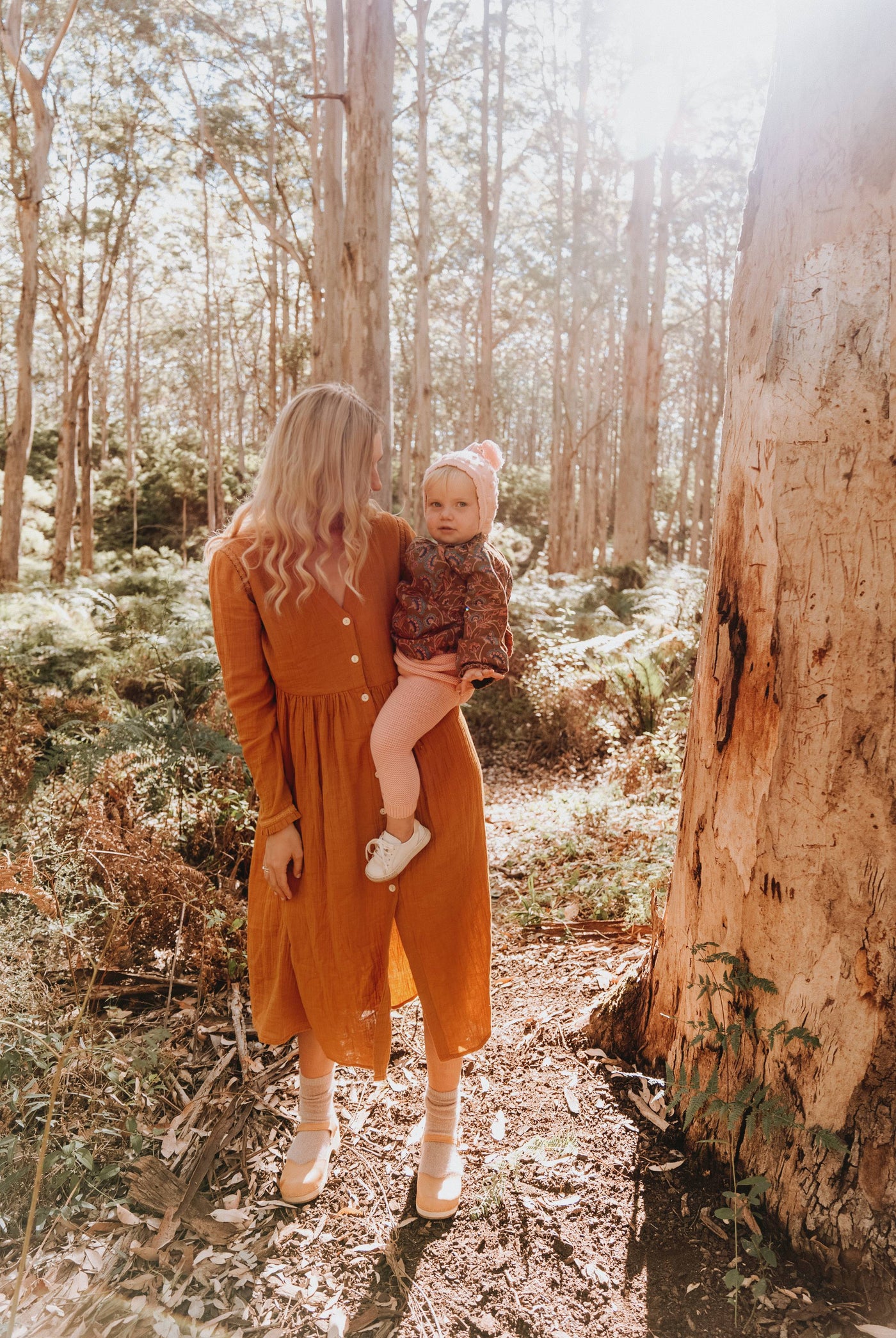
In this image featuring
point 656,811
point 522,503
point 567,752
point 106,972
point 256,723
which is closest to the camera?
point 256,723

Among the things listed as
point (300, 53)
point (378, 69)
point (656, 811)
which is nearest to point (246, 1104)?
point (656, 811)

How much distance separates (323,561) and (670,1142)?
1853 millimetres

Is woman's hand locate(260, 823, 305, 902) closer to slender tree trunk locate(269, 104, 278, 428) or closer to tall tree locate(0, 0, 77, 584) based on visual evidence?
tall tree locate(0, 0, 77, 584)

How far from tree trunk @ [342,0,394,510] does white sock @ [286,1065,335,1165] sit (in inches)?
137

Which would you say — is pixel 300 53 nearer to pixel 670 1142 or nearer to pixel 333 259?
pixel 333 259

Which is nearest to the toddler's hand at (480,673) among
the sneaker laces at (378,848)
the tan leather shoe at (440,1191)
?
the sneaker laces at (378,848)

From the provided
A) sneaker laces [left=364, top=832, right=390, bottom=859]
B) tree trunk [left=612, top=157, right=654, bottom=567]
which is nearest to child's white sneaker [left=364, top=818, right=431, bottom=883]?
sneaker laces [left=364, top=832, right=390, bottom=859]

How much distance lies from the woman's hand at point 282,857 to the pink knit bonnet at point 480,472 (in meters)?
0.91

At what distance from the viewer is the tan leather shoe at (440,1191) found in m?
2.11

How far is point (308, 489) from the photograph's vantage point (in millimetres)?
1903

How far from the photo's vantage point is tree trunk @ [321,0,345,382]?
861 centimetres

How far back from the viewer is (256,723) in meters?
1.98

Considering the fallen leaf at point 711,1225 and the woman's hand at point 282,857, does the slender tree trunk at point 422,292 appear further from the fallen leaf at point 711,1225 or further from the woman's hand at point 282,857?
the fallen leaf at point 711,1225

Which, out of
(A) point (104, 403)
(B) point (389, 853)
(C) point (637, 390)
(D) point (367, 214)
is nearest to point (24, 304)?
(D) point (367, 214)
